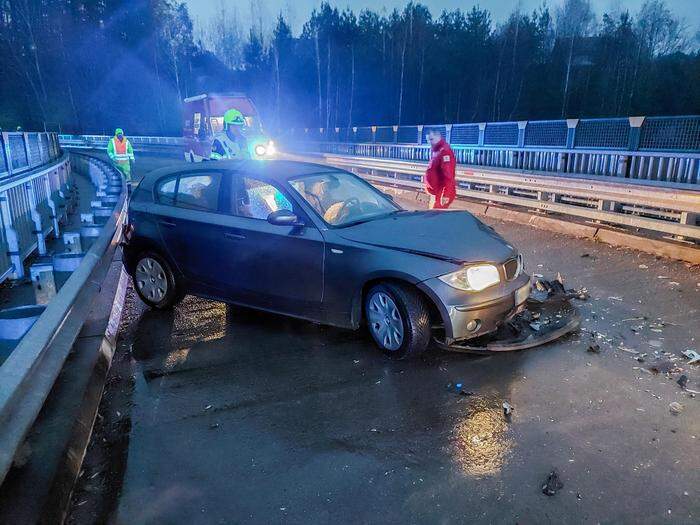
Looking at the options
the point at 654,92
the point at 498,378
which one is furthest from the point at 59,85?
the point at 498,378

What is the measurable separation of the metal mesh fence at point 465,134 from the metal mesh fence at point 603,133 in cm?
368

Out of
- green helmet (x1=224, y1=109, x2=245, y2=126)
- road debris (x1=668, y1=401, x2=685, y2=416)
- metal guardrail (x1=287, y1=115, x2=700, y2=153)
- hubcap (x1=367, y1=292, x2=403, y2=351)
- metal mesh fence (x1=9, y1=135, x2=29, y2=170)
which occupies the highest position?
green helmet (x1=224, y1=109, x2=245, y2=126)

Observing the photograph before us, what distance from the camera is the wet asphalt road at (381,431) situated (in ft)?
8.63

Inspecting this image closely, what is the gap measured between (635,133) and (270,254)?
10.2m

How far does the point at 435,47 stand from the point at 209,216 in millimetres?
45935

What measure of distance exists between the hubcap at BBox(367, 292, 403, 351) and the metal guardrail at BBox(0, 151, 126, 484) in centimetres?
231

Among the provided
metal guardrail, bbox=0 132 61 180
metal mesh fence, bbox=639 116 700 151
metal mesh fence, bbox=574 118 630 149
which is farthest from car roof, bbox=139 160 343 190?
metal mesh fence, bbox=574 118 630 149

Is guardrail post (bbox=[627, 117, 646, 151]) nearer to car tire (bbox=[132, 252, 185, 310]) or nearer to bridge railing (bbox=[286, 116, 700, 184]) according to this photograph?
bridge railing (bbox=[286, 116, 700, 184])

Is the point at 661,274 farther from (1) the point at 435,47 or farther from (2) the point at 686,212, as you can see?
(1) the point at 435,47

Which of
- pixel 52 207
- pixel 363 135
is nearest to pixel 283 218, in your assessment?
pixel 52 207

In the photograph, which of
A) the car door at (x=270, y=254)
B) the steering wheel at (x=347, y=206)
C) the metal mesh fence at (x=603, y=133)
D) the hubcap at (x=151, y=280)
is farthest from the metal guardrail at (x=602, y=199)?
the hubcap at (x=151, y=280)

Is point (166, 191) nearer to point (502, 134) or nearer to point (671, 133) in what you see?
point (671, 133)

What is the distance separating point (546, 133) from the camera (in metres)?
13.7

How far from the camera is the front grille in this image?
14.1 feet
